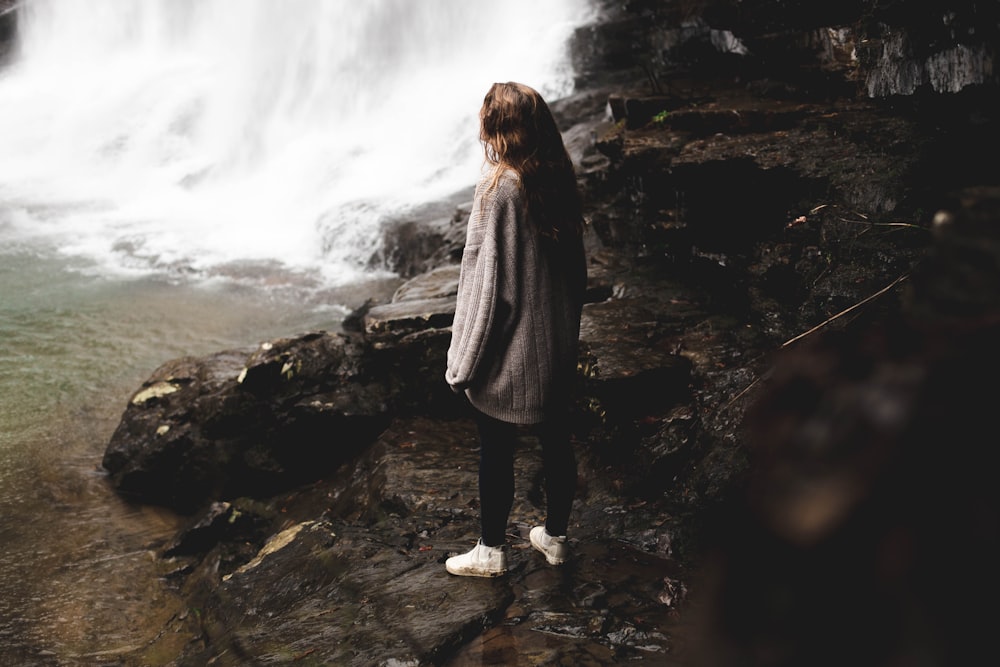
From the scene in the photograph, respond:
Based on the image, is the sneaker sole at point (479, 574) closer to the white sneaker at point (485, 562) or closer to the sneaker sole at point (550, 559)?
the white sneaker at point (485, 562)

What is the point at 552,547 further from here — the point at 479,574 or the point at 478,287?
the point at 478,287

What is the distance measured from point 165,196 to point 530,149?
55.2ft

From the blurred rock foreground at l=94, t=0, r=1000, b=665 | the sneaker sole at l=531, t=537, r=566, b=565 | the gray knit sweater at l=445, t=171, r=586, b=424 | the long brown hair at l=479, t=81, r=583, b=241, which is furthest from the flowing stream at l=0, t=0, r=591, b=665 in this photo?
the long brown hair at l=479, t=81, r=583, b=241

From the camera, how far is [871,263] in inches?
163

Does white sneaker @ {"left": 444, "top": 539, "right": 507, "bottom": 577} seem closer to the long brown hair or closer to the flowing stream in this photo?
the long brown hair

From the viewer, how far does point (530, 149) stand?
2.85 m

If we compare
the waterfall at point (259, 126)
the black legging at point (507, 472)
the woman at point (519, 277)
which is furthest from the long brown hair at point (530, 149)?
the waterfall at point (259, 126)

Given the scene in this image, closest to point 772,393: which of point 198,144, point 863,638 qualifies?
point 863,638

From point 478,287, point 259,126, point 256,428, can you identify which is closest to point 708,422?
point 478,287

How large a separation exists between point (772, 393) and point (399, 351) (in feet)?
17.4

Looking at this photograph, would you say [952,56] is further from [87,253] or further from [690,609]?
[87,253]

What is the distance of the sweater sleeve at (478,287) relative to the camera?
283cm

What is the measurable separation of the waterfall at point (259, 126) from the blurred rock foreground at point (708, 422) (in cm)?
600

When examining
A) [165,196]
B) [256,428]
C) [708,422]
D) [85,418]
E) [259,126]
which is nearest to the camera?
[708,422]
